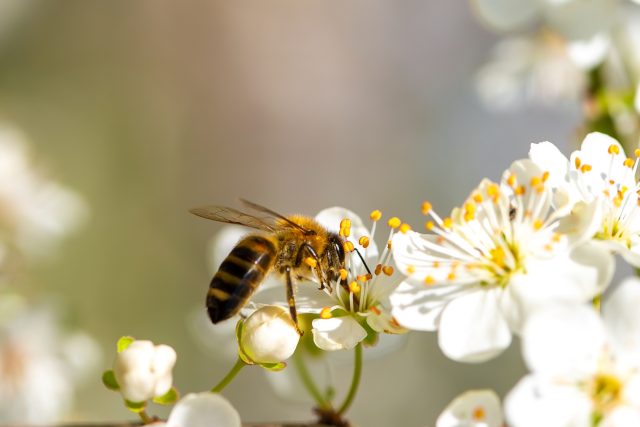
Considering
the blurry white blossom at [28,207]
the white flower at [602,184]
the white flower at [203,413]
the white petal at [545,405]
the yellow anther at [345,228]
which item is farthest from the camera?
the blurry white blossom at [28,207]

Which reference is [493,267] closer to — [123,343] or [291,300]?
[291,300]

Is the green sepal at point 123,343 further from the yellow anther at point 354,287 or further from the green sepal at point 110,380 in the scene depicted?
the yellow anther at point 354,287

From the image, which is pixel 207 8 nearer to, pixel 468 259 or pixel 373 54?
pixel 373 54

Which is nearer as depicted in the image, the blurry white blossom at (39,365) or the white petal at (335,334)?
the white petal at (335,334)

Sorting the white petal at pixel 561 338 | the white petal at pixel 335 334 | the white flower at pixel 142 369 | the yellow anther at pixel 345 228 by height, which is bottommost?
the white flower at pixel 142 369

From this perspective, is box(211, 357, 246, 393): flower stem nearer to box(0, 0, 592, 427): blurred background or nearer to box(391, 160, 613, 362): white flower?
box(391, 160, 613, 362): white flower

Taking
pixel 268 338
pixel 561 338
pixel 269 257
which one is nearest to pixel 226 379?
pixel 268 338

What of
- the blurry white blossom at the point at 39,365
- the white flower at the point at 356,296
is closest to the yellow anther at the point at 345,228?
the white flower at the point at 356,296
